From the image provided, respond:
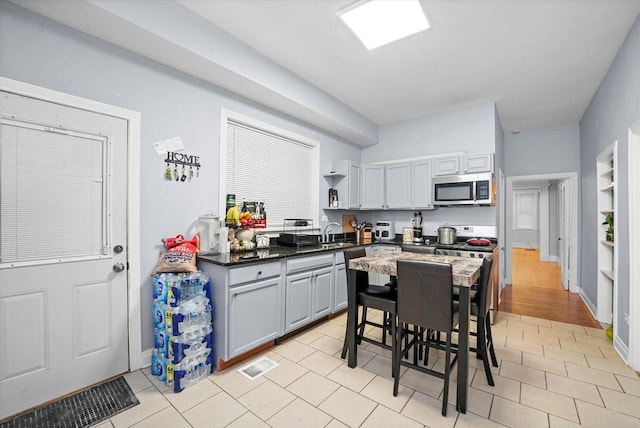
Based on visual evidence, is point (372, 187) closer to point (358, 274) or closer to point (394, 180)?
point (394, 180)

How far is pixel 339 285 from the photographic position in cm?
355

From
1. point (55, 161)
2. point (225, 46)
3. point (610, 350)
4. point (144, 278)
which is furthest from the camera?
point (610, 350)

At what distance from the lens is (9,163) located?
5.96 feet

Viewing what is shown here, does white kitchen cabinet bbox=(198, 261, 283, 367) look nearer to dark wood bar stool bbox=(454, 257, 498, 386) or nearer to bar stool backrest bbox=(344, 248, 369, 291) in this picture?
bar stool backrest bbox=(344, 248, 369, 291)

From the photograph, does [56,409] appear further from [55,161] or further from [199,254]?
[55,161]

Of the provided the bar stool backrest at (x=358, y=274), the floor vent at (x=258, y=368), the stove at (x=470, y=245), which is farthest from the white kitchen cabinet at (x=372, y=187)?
the floor vent at (x=258, y=368)

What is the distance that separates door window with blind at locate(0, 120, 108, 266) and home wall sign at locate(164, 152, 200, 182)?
0.47 meters

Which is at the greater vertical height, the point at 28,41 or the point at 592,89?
the point at 592,89

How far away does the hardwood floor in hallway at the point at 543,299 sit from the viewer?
3.76 m

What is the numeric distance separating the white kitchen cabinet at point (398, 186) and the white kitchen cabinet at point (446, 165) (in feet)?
1.35

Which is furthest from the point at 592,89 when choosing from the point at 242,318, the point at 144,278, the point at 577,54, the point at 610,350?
the point at 144,278

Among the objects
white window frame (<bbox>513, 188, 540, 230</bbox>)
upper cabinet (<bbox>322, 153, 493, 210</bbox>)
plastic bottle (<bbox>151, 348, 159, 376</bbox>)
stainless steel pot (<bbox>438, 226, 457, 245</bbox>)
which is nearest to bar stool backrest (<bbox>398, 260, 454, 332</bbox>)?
plastic bottle (<bbox>151, 348, 159, 376</bbox>)

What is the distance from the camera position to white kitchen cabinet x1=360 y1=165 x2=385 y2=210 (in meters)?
4.73

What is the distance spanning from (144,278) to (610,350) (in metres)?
4.42
